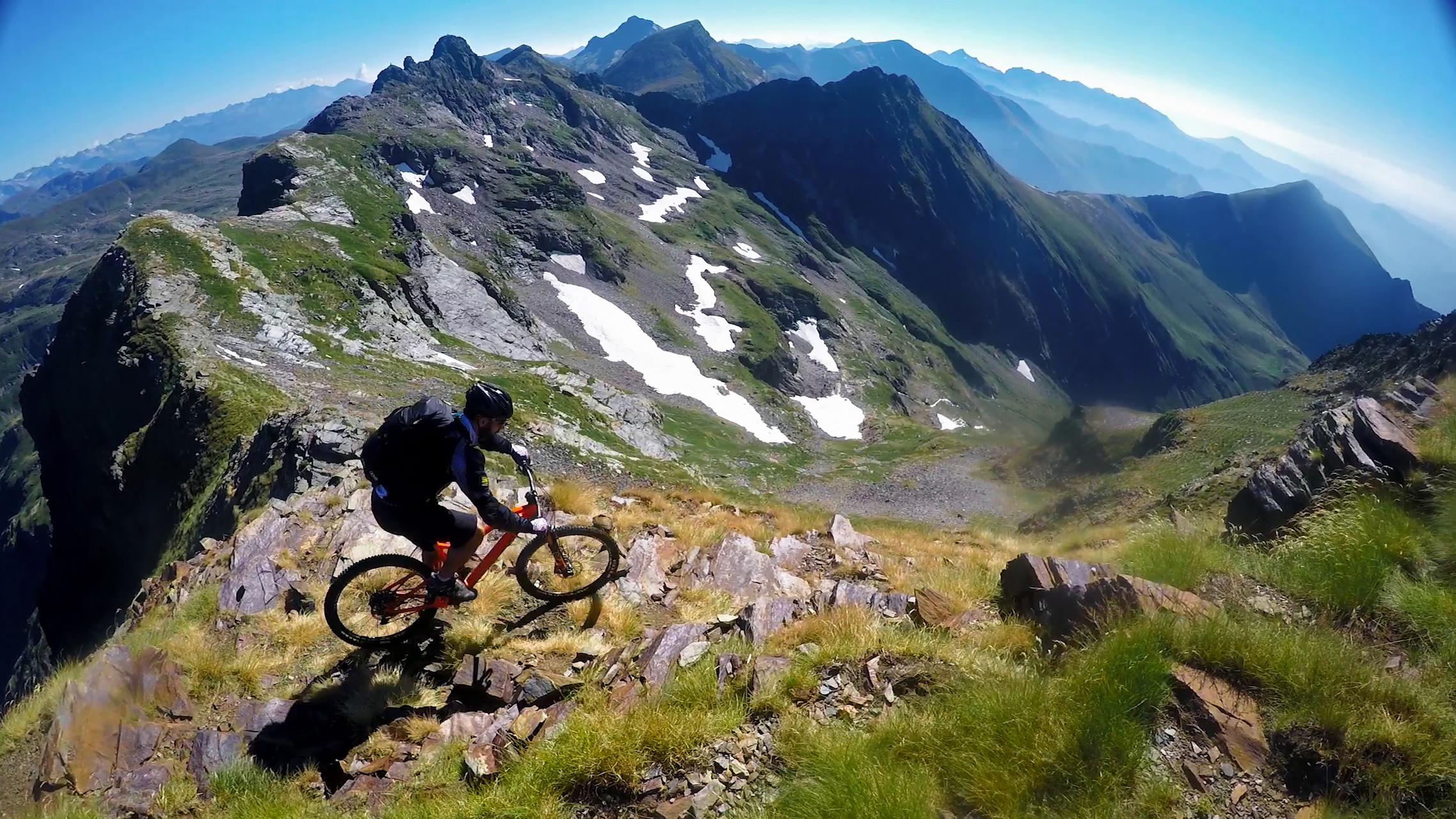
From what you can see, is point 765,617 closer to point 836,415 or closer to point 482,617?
point 482,617

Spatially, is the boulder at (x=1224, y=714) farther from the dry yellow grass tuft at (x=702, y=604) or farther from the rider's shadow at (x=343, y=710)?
the rider's shadow at (x=343, y=710)

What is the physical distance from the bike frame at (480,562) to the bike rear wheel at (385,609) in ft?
0.05

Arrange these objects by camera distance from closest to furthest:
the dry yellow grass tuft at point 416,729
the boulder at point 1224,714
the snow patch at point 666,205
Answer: the boulder at point 1224,714 → the dry yellow grass tuft at point 416,729 → the snow patch at point 666,205

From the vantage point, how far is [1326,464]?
33.8 ft

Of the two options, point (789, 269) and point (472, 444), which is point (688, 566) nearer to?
point (472, 444)

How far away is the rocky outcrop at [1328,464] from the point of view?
902 centimetres

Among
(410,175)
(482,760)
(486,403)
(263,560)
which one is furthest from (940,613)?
(410,175)

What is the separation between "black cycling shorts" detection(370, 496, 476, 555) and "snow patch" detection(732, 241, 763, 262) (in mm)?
134337

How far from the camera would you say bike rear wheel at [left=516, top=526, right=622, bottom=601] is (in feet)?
29.9

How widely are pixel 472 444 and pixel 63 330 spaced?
213 ft

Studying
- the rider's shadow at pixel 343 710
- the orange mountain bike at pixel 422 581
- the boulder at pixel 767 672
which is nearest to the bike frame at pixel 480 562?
the orange mountain bike at pixel 422 581

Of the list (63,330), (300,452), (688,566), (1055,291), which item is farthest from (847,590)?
(1055,291)

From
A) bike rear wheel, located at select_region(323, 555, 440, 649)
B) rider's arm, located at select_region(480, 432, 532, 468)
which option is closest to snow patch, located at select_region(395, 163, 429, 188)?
bike rear wheel, located at select_region(323, 555, 440, 649)

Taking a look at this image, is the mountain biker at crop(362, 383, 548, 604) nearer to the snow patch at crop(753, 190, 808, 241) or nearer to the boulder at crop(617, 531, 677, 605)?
the boulder at crop(617, 531, 677, 605)
